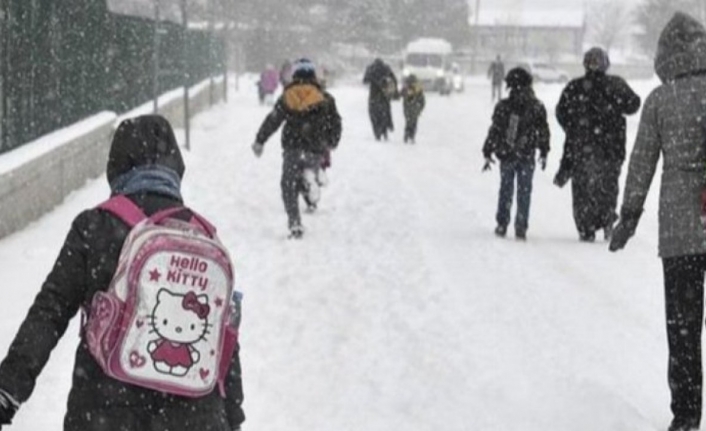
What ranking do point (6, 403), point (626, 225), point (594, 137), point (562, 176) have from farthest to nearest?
point (562, 176)
point (594, 137)
point (626, 225)
point (6, 403)

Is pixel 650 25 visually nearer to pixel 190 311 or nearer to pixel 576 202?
pixel 576 202

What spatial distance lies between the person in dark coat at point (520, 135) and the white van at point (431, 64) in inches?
1542

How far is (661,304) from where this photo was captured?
9.45m

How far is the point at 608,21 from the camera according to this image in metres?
133

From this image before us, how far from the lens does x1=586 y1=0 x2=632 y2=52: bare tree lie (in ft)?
426

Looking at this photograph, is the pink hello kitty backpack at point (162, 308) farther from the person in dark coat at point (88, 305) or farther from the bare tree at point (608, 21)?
the bare tree at point (608, 21)

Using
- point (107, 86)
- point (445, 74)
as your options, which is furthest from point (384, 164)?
point (445, 74)

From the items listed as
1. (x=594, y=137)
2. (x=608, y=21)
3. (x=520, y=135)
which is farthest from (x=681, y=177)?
(x=608, y=21)

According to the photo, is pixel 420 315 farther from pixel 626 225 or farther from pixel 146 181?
pixel 146 181

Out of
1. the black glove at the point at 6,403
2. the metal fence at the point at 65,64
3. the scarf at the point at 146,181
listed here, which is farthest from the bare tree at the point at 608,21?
the black glove at the point at 6,403

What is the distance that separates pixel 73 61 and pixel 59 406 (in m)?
8.61

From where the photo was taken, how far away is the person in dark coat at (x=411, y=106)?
25.6m

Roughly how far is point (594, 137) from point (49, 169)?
521 centimetres

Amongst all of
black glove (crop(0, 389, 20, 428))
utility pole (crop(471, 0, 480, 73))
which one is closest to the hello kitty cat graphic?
black glove (crop(0, 389, 20, 428))
